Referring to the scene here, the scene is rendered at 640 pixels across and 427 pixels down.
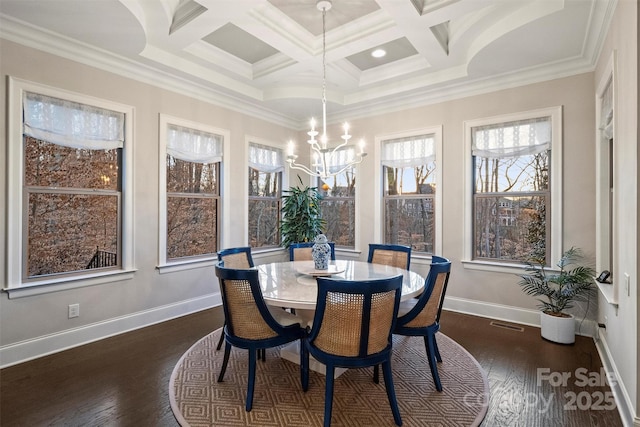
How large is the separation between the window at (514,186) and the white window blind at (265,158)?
295 cm

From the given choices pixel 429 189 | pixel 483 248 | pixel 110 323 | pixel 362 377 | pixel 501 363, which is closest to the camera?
pixel 362 377

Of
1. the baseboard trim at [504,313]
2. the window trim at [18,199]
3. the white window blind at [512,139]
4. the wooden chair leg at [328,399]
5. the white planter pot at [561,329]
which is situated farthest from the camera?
the white window blind at [512,139]

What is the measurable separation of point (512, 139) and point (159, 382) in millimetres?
4440

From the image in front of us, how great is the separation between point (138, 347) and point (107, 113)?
8.01 ft

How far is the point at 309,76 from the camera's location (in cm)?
438

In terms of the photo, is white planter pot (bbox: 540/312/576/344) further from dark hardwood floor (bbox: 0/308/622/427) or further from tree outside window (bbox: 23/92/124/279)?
tree outside window (bbox: 23/92/124/279)

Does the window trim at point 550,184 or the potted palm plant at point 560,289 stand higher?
the window trim at point 550,184

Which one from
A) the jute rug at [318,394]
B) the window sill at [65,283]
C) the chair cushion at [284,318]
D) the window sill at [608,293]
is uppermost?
the window sill at [608,293]

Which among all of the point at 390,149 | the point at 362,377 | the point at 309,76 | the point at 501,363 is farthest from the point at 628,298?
the point at 309,76

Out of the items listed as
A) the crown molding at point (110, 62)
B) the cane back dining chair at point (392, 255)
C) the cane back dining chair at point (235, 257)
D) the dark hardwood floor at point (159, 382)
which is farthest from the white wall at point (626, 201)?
the crown molding at point (110, 62)

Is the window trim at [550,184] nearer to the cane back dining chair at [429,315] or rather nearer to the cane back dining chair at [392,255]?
the cane back dining chair at [392,255]

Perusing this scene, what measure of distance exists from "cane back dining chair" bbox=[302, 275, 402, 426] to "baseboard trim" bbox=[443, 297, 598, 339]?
2595 millimetres

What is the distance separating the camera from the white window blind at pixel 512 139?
147 inches

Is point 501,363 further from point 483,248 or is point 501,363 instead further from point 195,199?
point 195,199
